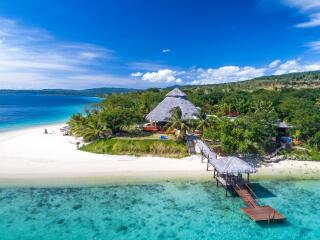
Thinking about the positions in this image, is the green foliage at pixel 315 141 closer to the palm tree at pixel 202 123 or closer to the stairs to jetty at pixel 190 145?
the palm tree at pixel 202 123

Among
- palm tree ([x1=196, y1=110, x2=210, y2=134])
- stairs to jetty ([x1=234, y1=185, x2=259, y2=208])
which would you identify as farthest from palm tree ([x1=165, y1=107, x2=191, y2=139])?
stairs to jetty ([x1=234, y1=185, x2=259, y2=208])

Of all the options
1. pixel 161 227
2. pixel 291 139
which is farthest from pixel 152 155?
pixel 291 139

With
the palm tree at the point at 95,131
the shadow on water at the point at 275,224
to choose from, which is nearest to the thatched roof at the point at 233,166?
the shadow on water at the point at 275,224

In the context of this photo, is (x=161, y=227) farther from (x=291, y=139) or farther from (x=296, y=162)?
(x=291, y=139)

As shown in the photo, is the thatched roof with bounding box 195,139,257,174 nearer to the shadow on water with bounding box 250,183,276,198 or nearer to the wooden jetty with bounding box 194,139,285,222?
the wooden jetty with bounding box 194,139,285,222

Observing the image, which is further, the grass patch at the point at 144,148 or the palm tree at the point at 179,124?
the palm tree at the point at 179,124

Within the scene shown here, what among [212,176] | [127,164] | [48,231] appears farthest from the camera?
→ [127,164]
